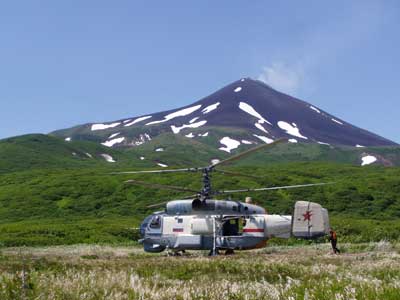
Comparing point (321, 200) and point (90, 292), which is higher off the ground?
point (321, 200)

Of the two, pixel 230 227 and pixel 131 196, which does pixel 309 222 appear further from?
pixel 131 196

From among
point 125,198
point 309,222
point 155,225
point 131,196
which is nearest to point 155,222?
point 155,225

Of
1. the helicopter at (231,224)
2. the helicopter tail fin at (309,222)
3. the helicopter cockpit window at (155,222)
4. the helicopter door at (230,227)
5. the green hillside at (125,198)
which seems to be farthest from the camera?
the green hillside at (125,198)

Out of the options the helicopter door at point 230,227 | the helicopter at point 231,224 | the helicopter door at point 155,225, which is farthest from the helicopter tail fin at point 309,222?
the helicopter door at point 155,225

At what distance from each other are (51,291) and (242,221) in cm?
2280

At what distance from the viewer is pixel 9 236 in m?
50.7

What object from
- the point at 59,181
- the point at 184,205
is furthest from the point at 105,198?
the point at 184,205

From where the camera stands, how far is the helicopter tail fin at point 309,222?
29250 millimetres

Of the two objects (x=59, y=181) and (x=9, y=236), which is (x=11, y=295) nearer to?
(x=9, y=236)

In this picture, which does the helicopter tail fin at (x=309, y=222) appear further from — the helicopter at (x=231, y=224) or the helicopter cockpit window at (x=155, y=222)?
the helicopter cockpit window at (x=155, y=222)

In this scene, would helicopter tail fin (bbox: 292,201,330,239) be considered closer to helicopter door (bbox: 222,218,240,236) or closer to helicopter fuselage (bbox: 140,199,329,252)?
helicopter fuselage (bbox: 140,199,329,252)

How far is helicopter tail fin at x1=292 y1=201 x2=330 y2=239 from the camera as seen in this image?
2925 cm

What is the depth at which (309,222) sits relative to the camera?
29297mm

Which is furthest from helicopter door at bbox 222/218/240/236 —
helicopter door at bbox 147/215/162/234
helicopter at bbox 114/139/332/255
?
helicopter door at bbox 147/215/162/234
